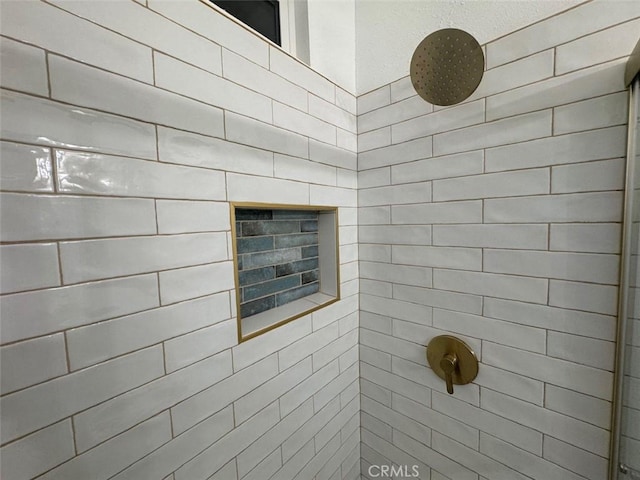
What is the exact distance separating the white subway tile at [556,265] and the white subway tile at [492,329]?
0.60 ft

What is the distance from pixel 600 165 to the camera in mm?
677

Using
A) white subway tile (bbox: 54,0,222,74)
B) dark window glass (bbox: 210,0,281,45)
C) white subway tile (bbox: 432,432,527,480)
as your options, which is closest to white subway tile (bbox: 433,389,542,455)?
white subway tile (bbox: 432,432,527,480)

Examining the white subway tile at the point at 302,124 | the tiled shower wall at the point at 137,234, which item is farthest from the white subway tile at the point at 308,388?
the white subway tile at the point at 302,124

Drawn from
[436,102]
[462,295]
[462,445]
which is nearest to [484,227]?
[462,295]

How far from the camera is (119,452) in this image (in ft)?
1.82

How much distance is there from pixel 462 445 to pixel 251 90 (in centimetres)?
150

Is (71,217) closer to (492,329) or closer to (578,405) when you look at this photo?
(492,329)

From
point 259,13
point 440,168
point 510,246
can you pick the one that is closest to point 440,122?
point 440,168

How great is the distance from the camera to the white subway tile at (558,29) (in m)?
0.64

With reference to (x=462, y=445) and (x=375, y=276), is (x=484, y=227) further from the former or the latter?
(x=462, y=445)

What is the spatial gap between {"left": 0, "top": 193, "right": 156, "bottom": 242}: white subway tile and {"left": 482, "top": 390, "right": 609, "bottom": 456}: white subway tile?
4.00 ft

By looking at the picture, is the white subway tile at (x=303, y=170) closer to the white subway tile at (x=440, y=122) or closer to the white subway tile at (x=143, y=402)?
the white subway tile at (x=440, y=122)

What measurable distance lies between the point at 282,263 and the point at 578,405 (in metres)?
1.08

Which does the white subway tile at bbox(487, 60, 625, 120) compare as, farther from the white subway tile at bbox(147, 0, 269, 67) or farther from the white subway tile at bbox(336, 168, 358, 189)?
the white subway tile at bbox(147, 0, 269, 67)
